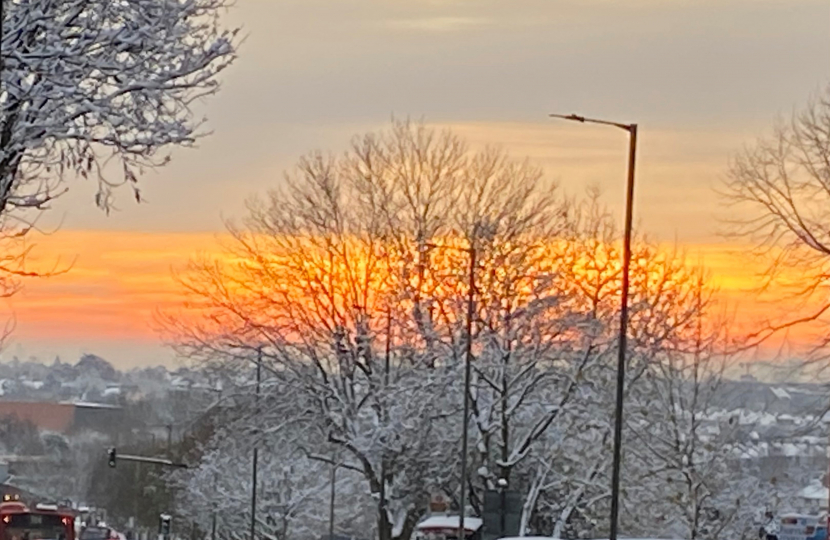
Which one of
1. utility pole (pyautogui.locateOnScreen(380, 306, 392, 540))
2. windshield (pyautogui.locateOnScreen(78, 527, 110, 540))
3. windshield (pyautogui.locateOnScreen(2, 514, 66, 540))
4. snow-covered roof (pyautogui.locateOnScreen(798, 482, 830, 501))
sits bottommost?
windshield (pyautogui.locateOnScreen(78, 527, 110, 540))

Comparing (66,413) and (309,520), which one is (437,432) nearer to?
(309,520)

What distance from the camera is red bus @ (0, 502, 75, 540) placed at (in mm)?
36375

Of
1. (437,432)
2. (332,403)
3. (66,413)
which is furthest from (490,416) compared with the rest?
(66,413)

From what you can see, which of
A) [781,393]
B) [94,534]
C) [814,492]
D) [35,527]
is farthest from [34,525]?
[814,492]

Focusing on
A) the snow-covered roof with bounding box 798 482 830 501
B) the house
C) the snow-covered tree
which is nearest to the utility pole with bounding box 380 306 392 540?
the snow-covered tree

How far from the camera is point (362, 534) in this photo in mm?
93125

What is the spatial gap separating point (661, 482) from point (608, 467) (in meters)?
5.13

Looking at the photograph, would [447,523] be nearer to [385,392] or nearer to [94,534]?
[385,392]

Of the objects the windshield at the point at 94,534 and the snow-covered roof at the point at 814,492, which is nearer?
the windshield at the point at 94,534

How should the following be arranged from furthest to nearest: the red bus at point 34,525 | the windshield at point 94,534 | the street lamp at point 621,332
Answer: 1. the windshield at point 94,534
2. the red bus at point 34,525
3. the street lamp at point 621,332

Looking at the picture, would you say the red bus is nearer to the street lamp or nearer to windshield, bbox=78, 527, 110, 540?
the street lamp

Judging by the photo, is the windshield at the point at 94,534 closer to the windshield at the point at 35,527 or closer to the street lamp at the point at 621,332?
the windshield at the point at 35,527

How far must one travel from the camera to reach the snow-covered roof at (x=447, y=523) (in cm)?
4578

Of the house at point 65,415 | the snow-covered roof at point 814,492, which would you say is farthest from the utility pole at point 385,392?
the house at point 65,415
